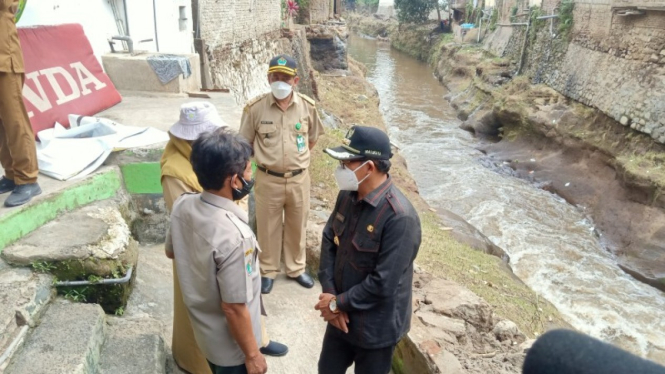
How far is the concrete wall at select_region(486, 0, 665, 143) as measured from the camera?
37.4 feet

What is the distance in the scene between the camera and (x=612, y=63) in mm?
13508

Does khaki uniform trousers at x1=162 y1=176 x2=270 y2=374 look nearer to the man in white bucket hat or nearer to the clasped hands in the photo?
the man in white bucket hat

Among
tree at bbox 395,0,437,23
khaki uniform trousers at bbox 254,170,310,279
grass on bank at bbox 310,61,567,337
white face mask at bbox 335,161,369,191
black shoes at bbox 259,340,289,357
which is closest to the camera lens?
white face mask at bbox 335,161,369,191

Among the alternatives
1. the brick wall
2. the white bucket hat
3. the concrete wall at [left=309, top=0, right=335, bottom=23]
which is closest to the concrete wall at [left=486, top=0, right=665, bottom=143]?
the concrete wall at [left=309, top=0, right=335, bottom=23]

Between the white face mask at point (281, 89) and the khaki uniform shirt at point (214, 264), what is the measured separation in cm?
168

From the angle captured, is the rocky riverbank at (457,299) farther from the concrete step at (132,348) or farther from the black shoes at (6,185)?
the black shoes at (6,185)

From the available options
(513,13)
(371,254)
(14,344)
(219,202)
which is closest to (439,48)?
(513,13)

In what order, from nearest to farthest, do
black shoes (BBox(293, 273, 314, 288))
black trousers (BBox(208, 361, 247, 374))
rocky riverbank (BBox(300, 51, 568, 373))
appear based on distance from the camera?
black trousers (BBox(208, 361, 247, 374)) < rocky riverbank (BBox(300, 51, 568, 373)) < black shoes (BBox(293, 273, 314, 288))

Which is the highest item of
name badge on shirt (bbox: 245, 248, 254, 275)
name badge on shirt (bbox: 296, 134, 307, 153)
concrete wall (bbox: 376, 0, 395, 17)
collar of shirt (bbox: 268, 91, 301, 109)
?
concrete wall (bbox: 376, 0, 395, 17)

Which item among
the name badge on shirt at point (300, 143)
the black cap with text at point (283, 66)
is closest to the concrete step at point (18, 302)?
the name badge on shirt at point (300, 143)

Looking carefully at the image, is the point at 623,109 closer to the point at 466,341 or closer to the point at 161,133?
the point at 466,341

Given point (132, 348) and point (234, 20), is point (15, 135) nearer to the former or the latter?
point (132, 348)

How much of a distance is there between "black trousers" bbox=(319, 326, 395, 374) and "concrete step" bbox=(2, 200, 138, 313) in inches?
48.7

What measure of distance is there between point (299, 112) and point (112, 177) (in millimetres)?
1477
